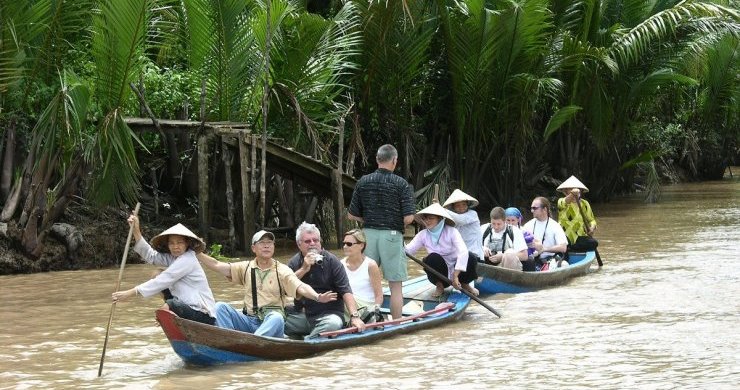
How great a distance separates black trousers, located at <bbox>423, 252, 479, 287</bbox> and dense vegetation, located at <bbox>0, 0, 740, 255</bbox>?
500 cm

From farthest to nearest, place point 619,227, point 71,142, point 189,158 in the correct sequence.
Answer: point 619,227, point 189,158, point 71,142

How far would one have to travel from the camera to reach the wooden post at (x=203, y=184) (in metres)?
16.5

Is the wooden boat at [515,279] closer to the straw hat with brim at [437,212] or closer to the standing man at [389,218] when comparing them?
the straw hat with brim at [437,212]

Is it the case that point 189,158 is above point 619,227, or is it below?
above

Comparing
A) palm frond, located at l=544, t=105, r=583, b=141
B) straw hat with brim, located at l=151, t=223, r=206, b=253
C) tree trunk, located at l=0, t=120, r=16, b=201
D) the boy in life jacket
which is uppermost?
palm frond, located at l=544, t=105, r=583, b=141

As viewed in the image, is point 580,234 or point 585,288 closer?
point 585,288

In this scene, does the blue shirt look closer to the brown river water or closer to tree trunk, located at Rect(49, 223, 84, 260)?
the brown river water

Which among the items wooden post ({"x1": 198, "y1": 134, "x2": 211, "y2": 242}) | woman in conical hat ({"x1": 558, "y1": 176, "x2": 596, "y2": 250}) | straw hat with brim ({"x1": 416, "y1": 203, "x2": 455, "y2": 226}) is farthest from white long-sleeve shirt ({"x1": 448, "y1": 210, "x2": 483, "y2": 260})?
wooden post ({"x1": 198, "y1": 134, "x2": 211, "y2": 242})

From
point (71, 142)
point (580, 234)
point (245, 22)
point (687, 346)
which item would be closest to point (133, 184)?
point (71, 142)

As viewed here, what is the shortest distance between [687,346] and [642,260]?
21.2ft

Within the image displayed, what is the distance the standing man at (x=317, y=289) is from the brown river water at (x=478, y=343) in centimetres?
29

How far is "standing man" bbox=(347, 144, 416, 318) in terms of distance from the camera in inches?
417

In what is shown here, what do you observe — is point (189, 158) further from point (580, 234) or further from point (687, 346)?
point (687, 346)

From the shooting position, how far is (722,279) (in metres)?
13.8
